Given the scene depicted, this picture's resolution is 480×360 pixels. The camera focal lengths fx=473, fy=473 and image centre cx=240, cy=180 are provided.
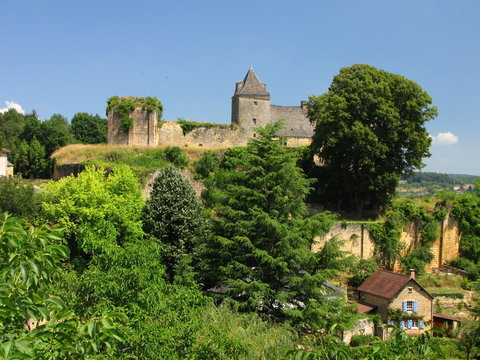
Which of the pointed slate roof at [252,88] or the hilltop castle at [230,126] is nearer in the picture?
the hilltop castle at [230,126]

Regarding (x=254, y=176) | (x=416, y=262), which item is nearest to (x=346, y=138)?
(x=416, y=262)

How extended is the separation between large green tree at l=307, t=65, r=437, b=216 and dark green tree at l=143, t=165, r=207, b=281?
9.70 m

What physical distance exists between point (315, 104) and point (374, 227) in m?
8.34

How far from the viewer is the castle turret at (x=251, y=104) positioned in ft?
121

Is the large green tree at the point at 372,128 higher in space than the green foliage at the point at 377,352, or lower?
higher

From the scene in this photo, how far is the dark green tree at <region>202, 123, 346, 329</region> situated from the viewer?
1642 centimetres

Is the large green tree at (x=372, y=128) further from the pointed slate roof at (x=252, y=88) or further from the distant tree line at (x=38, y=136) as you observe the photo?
the distant tree line at (x=38, y=136)

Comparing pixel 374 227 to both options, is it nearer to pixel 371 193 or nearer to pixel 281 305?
pixel 371 193

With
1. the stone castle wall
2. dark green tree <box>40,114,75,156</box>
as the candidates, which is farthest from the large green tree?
dark green tree <box>40,114,75,156</box>

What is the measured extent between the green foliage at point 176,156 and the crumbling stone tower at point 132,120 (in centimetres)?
261

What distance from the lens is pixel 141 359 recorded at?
8.99m

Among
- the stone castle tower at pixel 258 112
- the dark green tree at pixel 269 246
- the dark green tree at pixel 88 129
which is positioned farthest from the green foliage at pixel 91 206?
the dark green tree at pixel 88 129

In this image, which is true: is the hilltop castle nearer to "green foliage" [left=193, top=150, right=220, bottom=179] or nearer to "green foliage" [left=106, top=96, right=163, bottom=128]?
"green foliage" [left=106, top=96, right=163, bottom=128]

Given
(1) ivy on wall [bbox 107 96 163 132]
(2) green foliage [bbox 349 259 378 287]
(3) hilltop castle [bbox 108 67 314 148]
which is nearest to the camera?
(2) green foliage [bbox 349 259 378 287]
